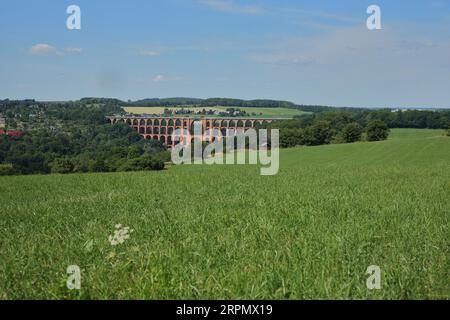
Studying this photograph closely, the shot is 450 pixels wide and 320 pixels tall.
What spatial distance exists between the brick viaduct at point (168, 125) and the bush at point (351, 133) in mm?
22014

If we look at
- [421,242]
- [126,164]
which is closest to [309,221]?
[421,242]

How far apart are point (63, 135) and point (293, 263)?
62.3 metres

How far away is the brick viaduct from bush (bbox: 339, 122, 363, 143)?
22.0 meters

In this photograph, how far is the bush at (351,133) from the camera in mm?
85500

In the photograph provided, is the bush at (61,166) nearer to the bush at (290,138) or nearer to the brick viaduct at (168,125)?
the brick viaduct at (168,125)

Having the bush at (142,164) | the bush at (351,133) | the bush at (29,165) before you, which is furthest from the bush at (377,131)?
the bush at (29,165)

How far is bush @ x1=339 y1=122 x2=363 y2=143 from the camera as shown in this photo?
281ft

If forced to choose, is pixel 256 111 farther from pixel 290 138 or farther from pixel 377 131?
pixel 377 131

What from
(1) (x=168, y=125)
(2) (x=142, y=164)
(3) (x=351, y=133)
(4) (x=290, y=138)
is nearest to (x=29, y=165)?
(2) (x=142, y=164)

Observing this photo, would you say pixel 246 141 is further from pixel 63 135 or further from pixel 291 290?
pixel 291 290

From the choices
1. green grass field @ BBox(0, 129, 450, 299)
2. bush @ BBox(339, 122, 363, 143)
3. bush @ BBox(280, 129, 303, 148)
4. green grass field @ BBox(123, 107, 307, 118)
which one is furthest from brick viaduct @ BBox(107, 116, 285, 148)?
green grass field @ BBox(0, 129, 450, 299)

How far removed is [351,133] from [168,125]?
111 ft

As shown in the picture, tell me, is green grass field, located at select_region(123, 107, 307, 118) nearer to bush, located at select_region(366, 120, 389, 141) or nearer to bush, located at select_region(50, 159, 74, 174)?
bush, located at select_region(50, 159, 74, 174)

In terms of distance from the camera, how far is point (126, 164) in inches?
1850
